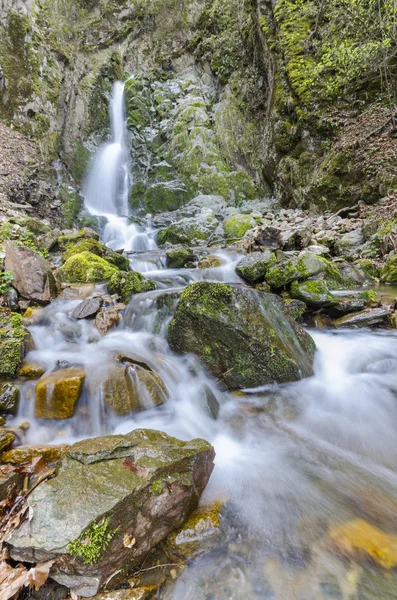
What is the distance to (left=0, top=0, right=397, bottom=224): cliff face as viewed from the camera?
10.3m

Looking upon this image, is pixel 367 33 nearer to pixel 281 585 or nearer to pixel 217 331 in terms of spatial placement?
pixel 217 331

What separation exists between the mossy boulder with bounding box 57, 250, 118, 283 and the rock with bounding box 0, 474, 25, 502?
16.8 feet

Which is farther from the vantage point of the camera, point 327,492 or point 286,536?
point 327,492

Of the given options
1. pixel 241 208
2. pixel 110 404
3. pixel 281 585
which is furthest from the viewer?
pixel 241 208

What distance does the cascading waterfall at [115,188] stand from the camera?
1380 cm

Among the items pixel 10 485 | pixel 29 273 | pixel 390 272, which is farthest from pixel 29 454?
pixel 390 272

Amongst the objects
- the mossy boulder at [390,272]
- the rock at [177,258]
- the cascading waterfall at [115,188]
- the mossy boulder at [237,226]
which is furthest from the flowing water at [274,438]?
the cascading waterfall at [115,188]

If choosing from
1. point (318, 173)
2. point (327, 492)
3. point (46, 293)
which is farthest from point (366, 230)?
point (46, 293)

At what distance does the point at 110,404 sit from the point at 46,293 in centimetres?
309

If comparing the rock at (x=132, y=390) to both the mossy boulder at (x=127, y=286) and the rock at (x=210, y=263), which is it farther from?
the rock at (x=210, y=263)

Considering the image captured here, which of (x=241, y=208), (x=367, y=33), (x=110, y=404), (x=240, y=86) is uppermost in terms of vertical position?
(x=240, y=86)

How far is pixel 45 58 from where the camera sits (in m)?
16.0

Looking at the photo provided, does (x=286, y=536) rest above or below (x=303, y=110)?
below

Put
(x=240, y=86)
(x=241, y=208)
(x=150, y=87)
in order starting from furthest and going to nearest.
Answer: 1. (x=150, y=87)
2. (x=240, y=86)
3. (x=241, y=208)
